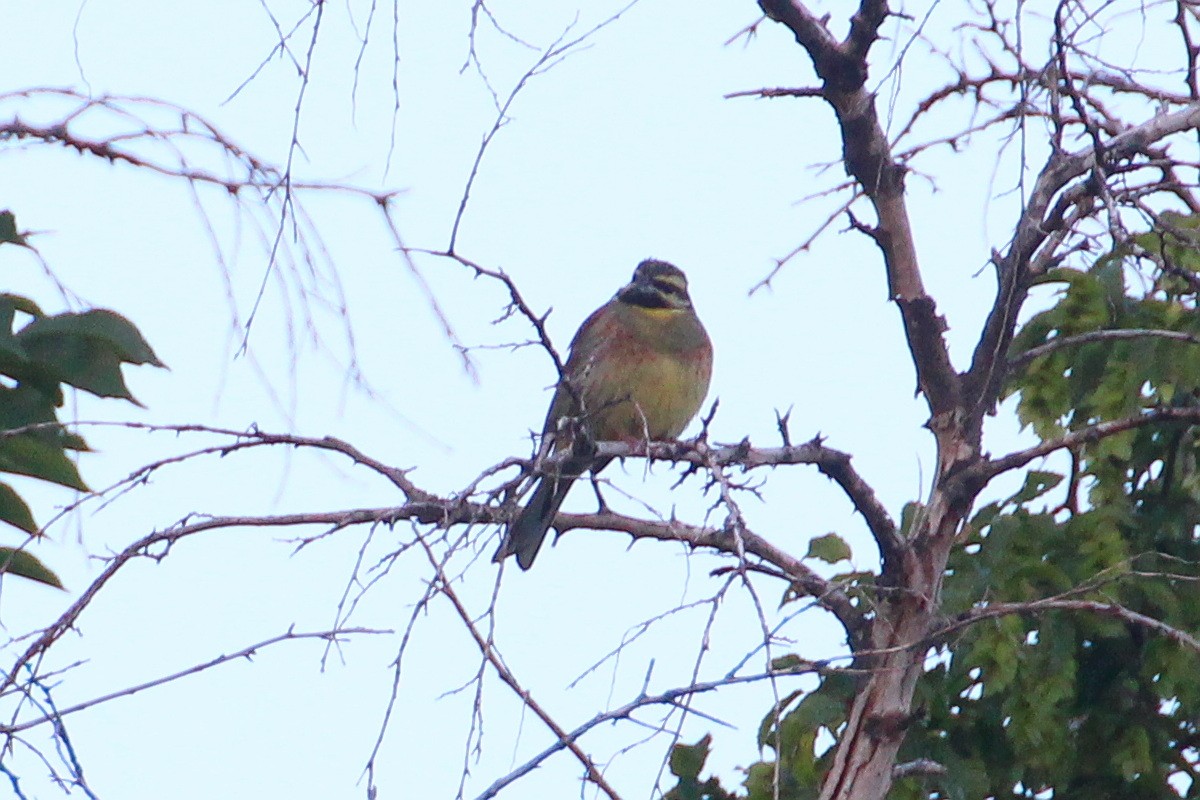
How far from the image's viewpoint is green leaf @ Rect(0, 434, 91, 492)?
3.48 meters

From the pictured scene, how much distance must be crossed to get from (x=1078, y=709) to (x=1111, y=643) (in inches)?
9.5

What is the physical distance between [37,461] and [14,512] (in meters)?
0.12

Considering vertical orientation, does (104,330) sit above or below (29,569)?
above

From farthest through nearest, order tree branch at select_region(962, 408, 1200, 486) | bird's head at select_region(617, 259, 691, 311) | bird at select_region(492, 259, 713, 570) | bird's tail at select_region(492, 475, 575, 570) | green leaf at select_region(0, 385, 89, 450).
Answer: bird's head at select_region(617, 259, 691, 311)
bird at select_region(492, 259, 713, 570)
bird's tail at select_region(492, 475, 575, 570)
tree branch at select_region(962, 408, 1200, 486)
green leaf at select_region(0, 385, 89, 450)

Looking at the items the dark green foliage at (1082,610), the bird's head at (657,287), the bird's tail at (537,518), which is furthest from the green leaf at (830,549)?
the bird's head at (657,287)

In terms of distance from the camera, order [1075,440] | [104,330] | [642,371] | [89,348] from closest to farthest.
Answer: [104,330], [89,348], [1075,440], [642,371]

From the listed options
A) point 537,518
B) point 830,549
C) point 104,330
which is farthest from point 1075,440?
point 104,330

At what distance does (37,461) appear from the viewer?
3.50m

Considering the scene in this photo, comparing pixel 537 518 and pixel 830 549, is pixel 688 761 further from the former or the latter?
pixel 537 518

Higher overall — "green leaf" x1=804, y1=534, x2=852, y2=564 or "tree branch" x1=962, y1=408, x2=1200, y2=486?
"green leaf" x1=804, y1=534, x2=852, y2=564

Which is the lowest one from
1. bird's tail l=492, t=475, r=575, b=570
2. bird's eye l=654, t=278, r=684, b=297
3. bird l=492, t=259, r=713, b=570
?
bird's tail l=492, t=475, r=575, b=570

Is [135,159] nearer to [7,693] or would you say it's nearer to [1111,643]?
[7,693]

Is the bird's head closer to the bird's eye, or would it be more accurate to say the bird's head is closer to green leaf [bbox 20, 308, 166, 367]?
the bird's eye

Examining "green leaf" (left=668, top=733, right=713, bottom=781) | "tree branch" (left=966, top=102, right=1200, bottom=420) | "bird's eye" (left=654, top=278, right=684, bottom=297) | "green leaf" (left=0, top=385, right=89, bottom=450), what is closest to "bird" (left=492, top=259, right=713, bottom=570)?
"bird's eye" (left=654, top=278, right=684, bottom=297)
